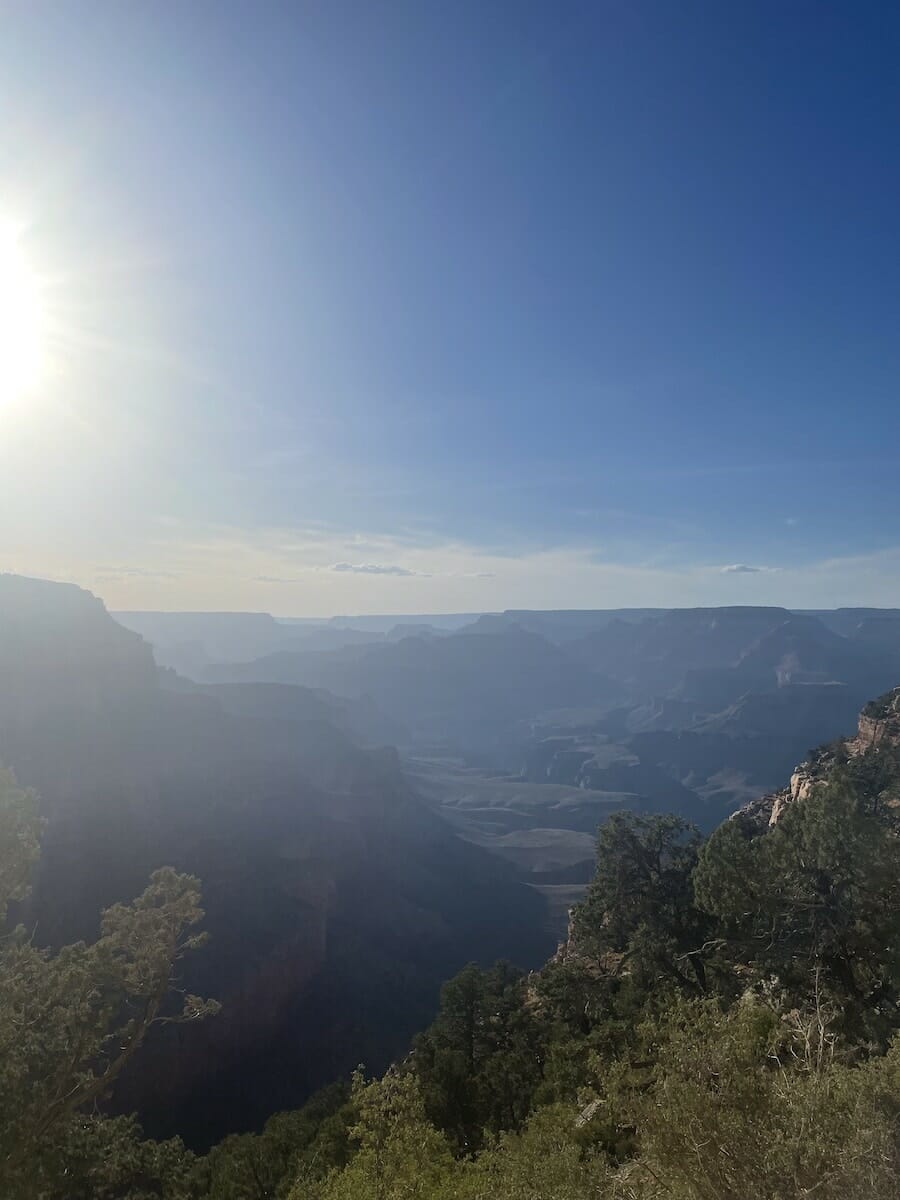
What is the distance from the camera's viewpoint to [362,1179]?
14094 mm

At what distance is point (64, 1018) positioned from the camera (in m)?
14.2

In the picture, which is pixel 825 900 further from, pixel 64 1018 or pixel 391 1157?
pixel 64 1018

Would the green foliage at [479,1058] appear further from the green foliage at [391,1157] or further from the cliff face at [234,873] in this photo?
the cliff face at [234,873]

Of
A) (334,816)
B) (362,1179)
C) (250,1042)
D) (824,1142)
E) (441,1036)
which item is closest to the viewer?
(824,1142)

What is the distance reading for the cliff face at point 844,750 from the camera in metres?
52.8

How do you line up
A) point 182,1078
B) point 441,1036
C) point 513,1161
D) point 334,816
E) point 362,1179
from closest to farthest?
point 513,1161 < point 362,1179 < point 441,1036 < point 182,1078 < point 334,816

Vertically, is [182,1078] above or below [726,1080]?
below

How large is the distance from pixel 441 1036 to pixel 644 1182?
1205 inches

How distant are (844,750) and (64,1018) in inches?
2471

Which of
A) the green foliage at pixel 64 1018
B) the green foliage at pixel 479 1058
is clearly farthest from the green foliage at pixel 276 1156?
the green foliage at pixel 64 1018

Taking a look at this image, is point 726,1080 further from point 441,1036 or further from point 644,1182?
point 441,1036

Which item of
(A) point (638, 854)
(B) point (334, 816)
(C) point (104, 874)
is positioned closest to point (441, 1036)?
(A) point (638, 854)

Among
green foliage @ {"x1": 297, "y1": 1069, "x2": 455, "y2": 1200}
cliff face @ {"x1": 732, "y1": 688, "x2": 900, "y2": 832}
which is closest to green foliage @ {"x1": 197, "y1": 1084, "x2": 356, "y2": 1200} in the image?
green foliage @ {"x1": 297, "y1": 1069, "x2": 455, "y2": 1200}

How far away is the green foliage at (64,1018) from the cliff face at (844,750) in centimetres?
4601
